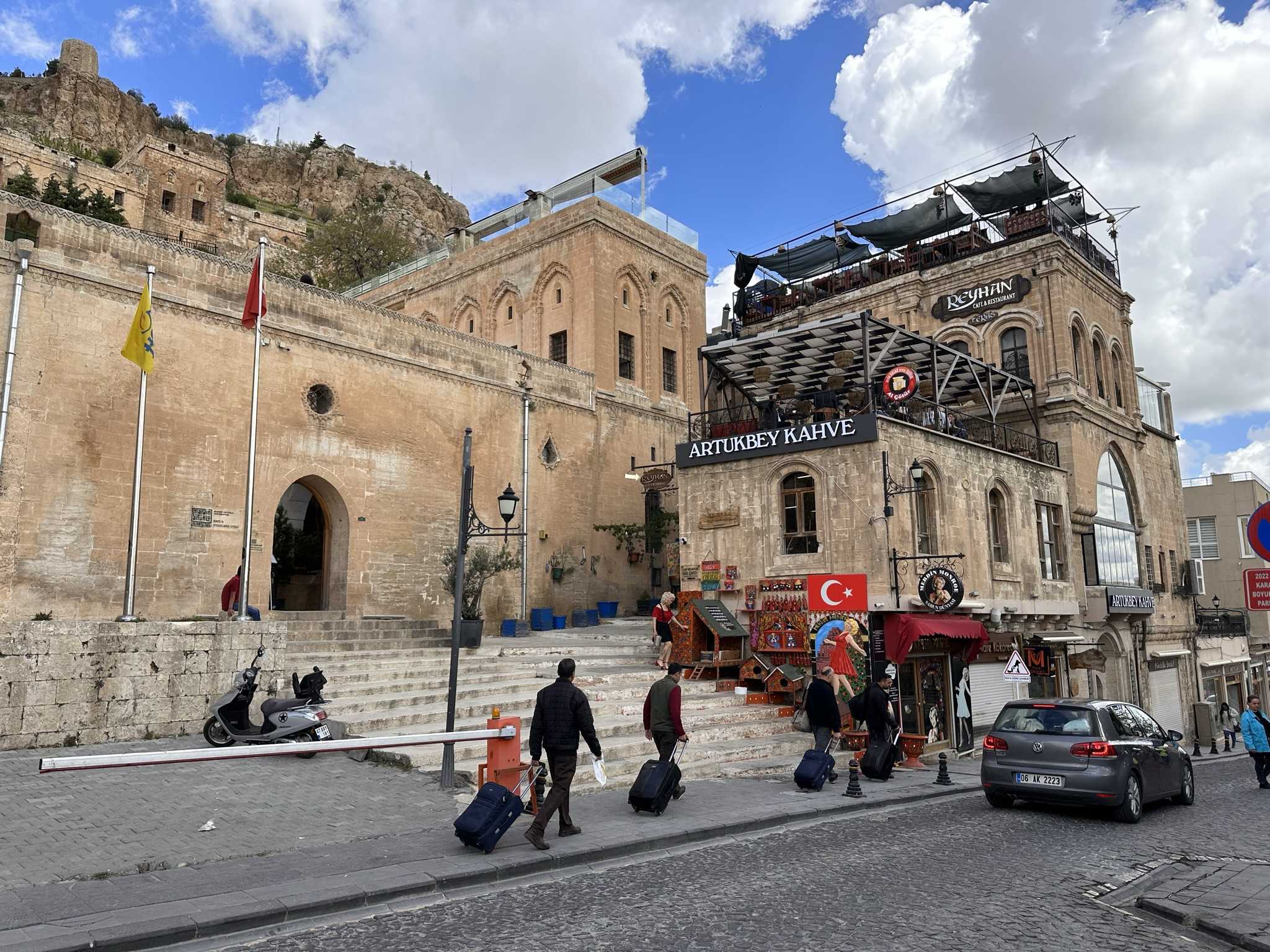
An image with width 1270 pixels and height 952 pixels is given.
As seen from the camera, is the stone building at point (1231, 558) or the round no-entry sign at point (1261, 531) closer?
the round no-entry sign at point (1261, 531)

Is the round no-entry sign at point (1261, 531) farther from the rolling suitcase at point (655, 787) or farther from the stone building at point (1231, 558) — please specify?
the stone building at point (1231, 558)

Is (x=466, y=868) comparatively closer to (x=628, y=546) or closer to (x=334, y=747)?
(x=334, y=747)

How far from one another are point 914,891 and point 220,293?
664 inches

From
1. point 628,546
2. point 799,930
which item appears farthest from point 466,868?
point 628,546

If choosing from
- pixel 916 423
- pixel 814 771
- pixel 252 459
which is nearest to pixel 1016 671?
pixel 916 423

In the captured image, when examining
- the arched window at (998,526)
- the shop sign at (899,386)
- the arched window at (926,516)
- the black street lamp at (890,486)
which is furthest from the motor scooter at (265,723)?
the arched window at (998,526)

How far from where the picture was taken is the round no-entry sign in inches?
242

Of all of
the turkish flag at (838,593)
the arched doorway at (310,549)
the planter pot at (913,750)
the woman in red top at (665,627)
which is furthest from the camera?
the arched doorway at (310,549)

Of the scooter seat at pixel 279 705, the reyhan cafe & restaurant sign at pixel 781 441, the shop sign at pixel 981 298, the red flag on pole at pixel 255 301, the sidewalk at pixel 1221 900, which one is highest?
the shop sign at pixel 981 298

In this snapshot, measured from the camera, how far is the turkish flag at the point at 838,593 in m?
16.3

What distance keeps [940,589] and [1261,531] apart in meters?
10.2

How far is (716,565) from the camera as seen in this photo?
1855cm

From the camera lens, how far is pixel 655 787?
8.80 meters

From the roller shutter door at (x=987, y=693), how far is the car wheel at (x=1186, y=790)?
23.0 feet
